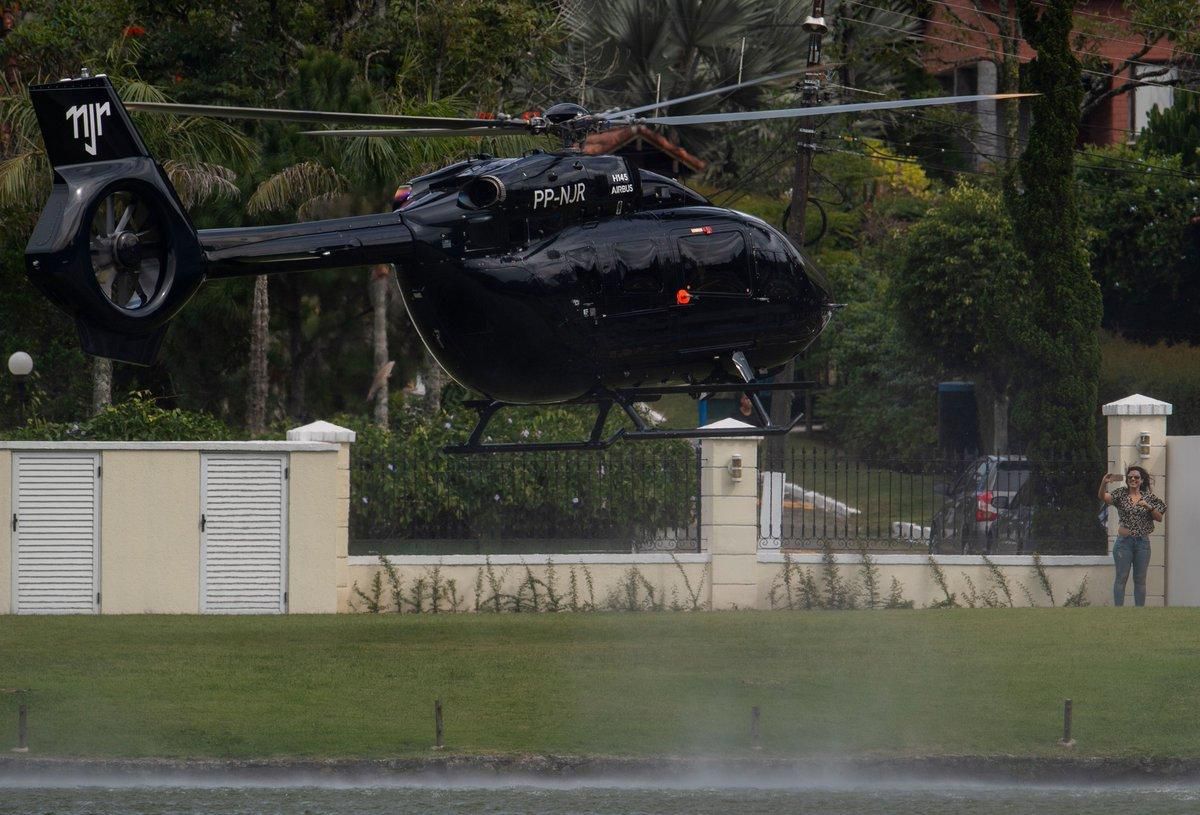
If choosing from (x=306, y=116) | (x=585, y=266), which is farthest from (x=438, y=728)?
(x=306, y=116)

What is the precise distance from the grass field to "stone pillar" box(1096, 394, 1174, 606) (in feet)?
9.39

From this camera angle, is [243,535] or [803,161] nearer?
[243,535]

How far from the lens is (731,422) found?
20250 mm

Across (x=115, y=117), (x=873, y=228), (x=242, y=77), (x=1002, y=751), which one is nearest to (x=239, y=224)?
(x=242, y=77)

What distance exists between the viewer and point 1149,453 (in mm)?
21719

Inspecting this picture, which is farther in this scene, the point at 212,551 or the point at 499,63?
the point at 499,63

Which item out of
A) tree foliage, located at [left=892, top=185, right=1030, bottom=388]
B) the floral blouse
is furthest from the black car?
tree foliage, located at [left=892, top=185, right=1030, bottom=388]

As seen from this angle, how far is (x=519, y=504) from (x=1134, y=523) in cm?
771

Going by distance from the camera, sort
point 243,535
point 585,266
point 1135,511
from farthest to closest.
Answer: point 1135,511, point 243,535, point 585,266

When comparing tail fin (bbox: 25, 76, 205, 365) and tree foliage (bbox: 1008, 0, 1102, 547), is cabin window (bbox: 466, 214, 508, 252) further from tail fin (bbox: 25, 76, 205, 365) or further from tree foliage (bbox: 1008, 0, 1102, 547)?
tree foliage (bbox: 1008, 0, 1102, 547)

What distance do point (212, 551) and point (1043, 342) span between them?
1321 centimetres

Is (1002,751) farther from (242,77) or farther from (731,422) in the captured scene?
(242,77)

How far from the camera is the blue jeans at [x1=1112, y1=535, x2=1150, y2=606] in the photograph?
20969 mm

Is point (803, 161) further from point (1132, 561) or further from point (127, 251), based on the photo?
point (127, 251)
